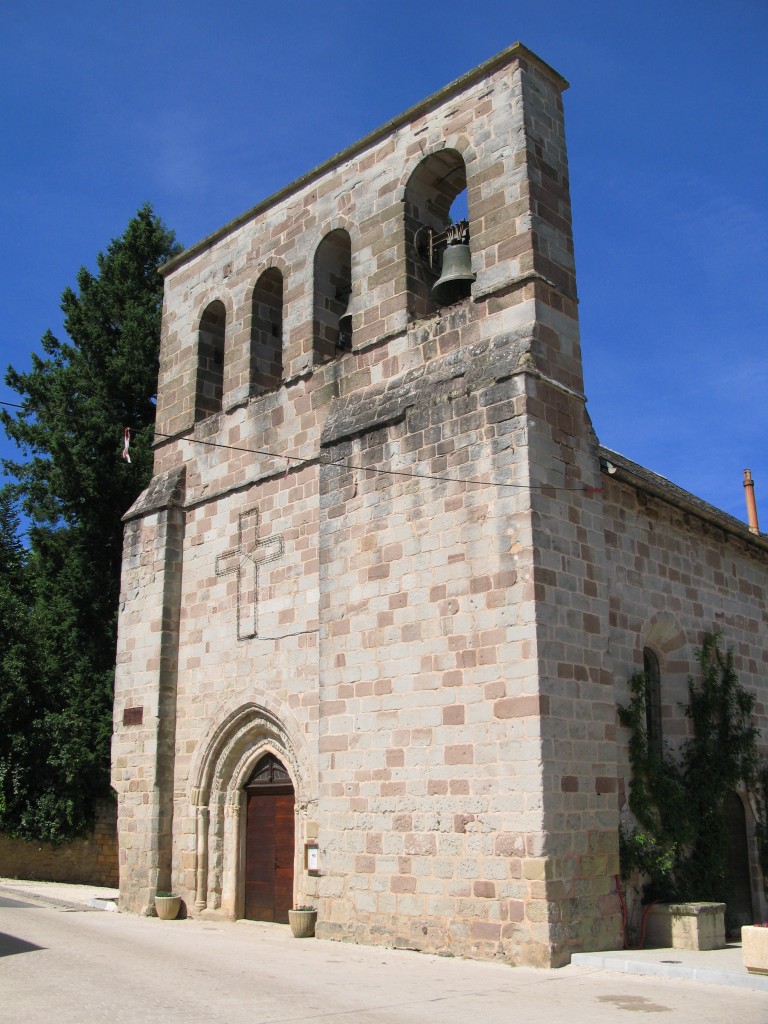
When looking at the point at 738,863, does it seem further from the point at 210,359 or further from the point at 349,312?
the point at 210,359

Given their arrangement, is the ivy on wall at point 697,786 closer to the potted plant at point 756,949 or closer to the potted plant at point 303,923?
the potted plant at point 756,949

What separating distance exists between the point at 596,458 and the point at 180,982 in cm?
616

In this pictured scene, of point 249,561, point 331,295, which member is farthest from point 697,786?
point 331,295

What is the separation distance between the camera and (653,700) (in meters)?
11.0

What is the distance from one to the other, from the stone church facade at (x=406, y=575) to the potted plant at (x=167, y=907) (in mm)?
197

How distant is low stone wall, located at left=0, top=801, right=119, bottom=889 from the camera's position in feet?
59.9

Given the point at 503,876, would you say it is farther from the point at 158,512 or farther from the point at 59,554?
the point at 59,554

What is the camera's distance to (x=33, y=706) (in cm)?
1894

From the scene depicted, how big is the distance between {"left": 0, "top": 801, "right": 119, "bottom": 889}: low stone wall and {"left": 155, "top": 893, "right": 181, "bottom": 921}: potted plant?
23.0ft

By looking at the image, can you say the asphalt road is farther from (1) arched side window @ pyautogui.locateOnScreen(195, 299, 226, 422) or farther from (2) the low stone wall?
(2) the low stone wall

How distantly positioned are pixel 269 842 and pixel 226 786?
2.97 feet

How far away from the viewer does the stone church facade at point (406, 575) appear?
8.77 meters

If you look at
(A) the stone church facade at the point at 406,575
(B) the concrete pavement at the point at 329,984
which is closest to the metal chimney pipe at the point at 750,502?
(A) the stone church facade at the point at 406,575

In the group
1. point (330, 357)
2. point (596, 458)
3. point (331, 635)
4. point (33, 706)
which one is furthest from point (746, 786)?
point (33, 706)
